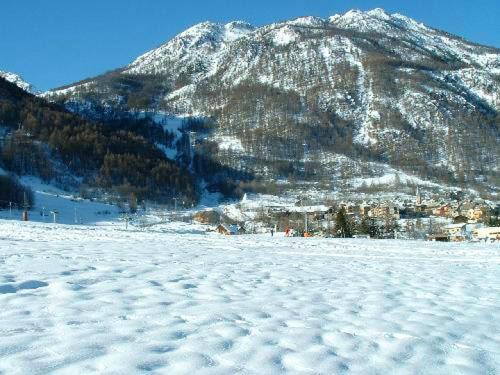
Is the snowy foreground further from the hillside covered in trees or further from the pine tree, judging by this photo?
the hillside covered in trees

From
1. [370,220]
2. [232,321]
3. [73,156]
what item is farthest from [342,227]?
[73,156]

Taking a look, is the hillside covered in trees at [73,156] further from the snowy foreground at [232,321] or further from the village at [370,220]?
the snowy foreground at [232,321]

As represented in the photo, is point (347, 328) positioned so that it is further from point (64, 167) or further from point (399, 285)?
point (64, 167)

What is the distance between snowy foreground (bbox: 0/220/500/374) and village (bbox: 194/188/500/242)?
138 ft

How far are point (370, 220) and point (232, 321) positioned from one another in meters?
58.3

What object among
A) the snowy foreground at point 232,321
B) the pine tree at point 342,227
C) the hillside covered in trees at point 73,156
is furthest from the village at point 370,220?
the snowy foreground at point 232,321

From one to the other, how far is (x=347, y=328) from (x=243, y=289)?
262 cm

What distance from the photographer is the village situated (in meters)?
56.2

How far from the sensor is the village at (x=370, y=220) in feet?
185

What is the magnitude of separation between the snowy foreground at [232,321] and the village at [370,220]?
1659 inches

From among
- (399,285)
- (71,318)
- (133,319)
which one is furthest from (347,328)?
(399,285)

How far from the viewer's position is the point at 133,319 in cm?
571

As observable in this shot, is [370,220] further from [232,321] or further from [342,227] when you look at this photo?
[232,321]

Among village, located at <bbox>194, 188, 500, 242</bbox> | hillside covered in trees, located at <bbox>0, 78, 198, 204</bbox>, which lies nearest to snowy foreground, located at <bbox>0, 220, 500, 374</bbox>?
village, located at <bbox>194, 188, 500, 242</bbox>
